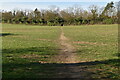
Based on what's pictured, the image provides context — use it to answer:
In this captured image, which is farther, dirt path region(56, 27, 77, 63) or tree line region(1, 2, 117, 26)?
tree line region(1, 2, 117, 26)

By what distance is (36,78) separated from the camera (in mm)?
7531

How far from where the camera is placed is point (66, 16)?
104688 millimetres

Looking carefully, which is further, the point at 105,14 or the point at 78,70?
the point at 105,14

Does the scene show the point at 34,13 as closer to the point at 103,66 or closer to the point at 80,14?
the point at 80,14

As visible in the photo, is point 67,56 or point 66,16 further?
point 66,16

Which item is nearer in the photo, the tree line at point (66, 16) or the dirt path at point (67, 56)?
the dirt path at point (67, 56)

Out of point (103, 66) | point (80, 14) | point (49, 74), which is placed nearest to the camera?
point (49, 74)

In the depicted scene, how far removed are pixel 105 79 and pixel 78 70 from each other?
5.21ft

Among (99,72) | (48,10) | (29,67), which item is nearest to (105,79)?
(99,72)

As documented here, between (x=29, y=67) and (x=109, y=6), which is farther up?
(x=109, y=6)

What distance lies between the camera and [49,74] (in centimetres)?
820

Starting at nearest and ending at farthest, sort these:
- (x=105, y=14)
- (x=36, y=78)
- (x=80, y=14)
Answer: (x=36, y=78) < (x=105, y=14) < (x=80, y=14)

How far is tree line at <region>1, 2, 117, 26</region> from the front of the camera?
9200 centimetres

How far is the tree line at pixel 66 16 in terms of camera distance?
9200 cm
